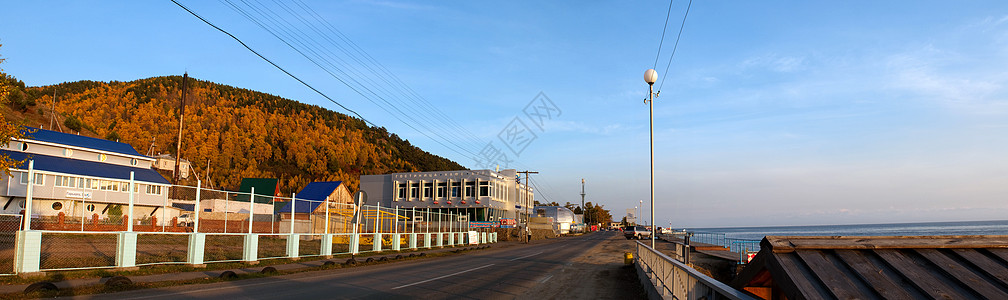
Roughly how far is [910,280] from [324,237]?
84.7 ft

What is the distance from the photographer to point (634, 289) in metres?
15.4

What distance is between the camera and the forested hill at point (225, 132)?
137625 mm

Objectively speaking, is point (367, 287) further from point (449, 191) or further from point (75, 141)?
point (449, 191)

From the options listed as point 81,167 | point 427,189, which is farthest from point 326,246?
point 427,189

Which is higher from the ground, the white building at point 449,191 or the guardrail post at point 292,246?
the white building at point 449,191

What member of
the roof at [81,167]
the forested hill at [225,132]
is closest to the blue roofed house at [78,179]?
the roof at [81,167]

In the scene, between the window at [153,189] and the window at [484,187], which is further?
the window at [484,187]

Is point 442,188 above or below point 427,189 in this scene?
above

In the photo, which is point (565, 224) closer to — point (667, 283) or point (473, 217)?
point (473, 217)

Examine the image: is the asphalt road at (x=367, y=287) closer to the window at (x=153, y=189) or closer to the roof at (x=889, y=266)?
the roof at (x=889, y=266)

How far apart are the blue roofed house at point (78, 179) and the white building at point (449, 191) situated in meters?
30.7

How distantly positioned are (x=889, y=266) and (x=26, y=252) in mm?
18153

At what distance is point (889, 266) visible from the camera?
3502 mm

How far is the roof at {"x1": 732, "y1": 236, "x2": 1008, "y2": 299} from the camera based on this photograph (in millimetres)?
3178
